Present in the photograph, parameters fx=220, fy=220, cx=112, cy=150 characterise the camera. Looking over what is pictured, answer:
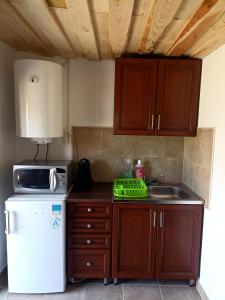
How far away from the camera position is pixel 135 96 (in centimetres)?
212

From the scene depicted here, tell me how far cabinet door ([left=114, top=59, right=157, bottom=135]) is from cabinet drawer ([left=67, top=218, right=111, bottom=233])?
0.85 metres

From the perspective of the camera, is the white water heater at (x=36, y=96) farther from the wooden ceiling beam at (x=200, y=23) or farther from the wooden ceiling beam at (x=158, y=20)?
the wooden ceiling beam at (x=200, y=23)

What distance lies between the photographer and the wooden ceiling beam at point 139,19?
121 centimetres

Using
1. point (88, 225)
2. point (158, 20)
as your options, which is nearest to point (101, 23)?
point (158, 20)

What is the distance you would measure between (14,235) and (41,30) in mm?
1651

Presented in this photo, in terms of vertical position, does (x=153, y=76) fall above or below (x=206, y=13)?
below

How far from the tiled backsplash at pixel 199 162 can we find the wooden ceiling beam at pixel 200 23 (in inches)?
28.6

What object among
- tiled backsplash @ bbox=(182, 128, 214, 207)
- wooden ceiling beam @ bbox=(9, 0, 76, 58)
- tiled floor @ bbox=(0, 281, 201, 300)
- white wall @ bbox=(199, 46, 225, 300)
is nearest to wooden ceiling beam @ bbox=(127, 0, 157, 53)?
wooden ceiling beam @ bbox=(9, 0, 76, 58)

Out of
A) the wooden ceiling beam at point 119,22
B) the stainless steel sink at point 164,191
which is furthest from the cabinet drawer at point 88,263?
the wooden ceiling beam at point 119,22

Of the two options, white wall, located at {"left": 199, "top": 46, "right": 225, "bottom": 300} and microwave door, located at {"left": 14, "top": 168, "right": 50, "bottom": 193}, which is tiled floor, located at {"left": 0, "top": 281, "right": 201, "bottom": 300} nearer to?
white wall, located at {"left": 199, "top": 46, "right": 225, "bottom": 300}

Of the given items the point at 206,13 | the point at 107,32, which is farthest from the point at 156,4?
the point at 107,32

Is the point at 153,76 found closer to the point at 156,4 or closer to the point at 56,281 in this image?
the point at 156,4

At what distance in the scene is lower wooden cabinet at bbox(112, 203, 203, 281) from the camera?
1950 mm

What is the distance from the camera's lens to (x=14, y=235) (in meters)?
1.84
